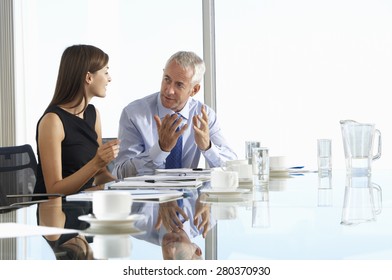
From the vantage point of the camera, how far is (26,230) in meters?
1.52

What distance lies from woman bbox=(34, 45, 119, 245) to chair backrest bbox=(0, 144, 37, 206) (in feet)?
0.25

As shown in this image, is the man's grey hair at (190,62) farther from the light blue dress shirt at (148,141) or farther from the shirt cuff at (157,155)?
the shirt cuff at (157,155)

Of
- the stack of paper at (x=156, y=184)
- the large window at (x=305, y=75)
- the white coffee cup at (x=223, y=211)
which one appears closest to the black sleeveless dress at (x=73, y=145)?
the stack of paper at (x=156, y=184)

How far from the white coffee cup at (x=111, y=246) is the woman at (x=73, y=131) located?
171 centimetres

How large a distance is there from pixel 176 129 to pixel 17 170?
89 cm

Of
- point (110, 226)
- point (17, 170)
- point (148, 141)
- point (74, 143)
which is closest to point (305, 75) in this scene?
point (148, 141)

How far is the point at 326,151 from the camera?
298 centimetres

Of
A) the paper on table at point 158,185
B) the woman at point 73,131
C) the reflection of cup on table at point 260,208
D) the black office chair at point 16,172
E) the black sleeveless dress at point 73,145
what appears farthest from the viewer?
the black sleeveless dress at point 73,145

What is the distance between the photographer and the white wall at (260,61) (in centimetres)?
704

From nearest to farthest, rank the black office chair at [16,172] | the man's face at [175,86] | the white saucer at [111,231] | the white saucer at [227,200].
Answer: the white saucer at [111,231]
the white saucer at [227,200]
the black office chair at [16,172]
the man's face at [175,86]

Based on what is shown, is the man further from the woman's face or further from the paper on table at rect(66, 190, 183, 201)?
the paper on table at rect(66, 190, 183, 201)

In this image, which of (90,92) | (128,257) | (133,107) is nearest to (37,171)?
(90,92)

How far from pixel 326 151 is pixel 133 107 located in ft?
4.36

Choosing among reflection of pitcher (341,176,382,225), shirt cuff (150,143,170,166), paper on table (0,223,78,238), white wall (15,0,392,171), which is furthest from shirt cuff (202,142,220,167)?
white wall (15,0,392,171)
